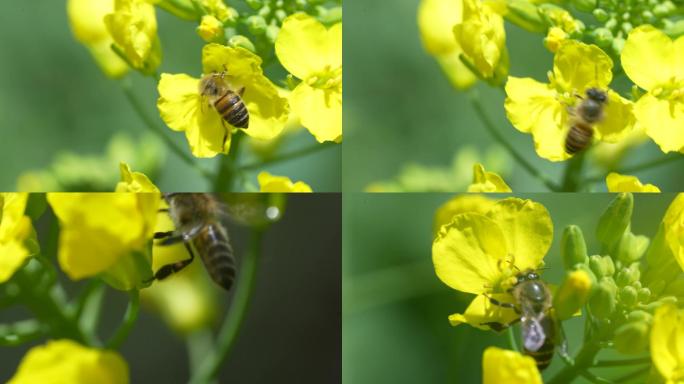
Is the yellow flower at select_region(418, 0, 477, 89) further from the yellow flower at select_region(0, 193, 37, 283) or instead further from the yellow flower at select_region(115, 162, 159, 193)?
the yellow flower at select_region(0, 193, 37, 283)

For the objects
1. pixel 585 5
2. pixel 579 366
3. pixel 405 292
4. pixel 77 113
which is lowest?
pixel 405 292

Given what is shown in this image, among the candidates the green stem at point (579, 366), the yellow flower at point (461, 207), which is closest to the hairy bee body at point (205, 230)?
the yellow flower at point (461, 207)

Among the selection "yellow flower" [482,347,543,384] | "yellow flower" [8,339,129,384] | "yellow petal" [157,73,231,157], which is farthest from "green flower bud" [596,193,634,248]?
"yellow flower" [8,339,129,384]

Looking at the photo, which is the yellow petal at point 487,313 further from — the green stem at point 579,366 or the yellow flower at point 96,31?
the yellow flower at point 96,31

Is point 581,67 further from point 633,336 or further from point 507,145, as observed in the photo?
point 633,336

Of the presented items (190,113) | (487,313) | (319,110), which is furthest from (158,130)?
(487,313)

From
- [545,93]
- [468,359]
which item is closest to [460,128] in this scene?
[545,93]
